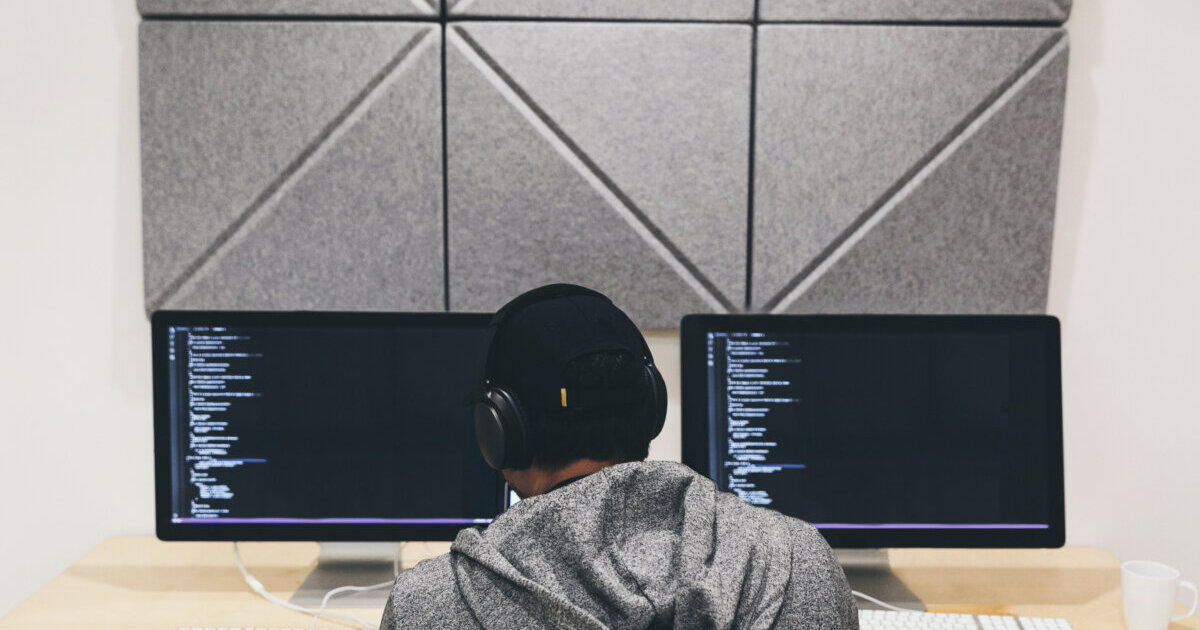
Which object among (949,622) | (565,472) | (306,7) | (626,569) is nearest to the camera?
(626,569)

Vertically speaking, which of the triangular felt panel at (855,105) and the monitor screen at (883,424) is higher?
the triangular felt panel at (855,105)

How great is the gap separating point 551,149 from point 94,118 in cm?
71

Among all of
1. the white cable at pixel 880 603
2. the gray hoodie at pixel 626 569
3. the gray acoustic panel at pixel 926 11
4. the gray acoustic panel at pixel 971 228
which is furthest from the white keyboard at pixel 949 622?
the gray acoustic panel at pixel 926 11

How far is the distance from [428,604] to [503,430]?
0.53ft

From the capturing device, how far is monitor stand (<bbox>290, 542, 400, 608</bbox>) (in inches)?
45.3

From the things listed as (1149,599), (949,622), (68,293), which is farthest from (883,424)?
(68,293)

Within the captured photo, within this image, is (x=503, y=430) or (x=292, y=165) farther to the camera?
(x=292, y=165)

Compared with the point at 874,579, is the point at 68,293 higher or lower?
higher

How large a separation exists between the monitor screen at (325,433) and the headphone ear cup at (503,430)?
0.34 m

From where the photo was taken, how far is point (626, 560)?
615 millimetres

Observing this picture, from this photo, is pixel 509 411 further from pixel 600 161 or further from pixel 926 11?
pixel 926 11

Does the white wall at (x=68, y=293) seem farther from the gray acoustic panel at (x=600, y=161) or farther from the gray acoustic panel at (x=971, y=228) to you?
the gray acoustic panel at (x=971, y=228)

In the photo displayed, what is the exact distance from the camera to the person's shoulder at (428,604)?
625mm

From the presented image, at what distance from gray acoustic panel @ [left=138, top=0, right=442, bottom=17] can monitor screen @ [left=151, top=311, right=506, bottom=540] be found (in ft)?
1.66
